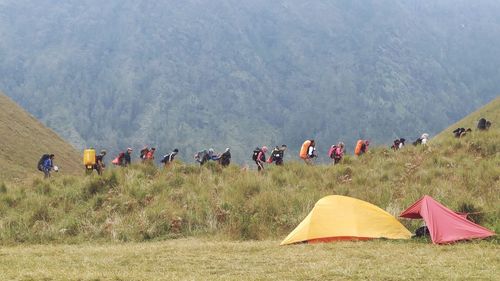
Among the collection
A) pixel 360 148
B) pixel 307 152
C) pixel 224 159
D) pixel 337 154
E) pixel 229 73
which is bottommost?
pixel 224 159

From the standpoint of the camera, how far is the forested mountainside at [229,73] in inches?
5837

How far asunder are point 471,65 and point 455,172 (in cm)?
18275

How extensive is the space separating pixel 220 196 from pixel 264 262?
8448 mm

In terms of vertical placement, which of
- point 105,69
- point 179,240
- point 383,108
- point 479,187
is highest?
point 105,69

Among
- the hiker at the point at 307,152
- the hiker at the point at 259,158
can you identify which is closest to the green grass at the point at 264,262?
the hiker at the point at 259,158

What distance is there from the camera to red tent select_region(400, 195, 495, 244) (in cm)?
1257

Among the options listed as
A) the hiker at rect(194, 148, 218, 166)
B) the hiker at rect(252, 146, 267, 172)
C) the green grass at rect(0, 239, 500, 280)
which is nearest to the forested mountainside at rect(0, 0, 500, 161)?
the hiker at rect(194, 148, 218, 166)

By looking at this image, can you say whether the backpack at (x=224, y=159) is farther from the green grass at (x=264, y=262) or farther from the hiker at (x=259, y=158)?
the green grass at (x=264, y=262)

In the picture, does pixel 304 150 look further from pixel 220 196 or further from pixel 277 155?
pixel 220 196

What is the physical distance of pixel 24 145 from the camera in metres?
50.7

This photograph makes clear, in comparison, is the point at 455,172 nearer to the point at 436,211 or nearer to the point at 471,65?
the point at 436,211

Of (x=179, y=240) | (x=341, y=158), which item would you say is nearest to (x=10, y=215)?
(x=179, y=240)

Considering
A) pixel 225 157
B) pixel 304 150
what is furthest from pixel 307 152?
pixel 225 157

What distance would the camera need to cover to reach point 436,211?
1327 cm
